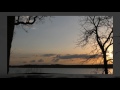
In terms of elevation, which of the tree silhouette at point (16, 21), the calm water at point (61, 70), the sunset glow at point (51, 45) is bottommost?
the calm water at point (61, 70)

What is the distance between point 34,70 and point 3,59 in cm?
66

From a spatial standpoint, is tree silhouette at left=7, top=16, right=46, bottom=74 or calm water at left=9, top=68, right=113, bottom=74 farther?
tree silhouette at left=7, top=16, right=46, bottom=74

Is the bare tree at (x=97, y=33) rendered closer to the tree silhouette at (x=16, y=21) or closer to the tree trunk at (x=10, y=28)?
the tree silhouette at (x=16, y=21)

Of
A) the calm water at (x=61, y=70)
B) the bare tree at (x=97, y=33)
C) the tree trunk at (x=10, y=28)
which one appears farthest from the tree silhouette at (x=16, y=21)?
the bare tree at (x=97, y=33)

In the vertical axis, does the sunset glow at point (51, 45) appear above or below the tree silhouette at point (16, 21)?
below

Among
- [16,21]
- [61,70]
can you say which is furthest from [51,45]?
Result: [16,21]

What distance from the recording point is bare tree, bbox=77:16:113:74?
4258 millimetres

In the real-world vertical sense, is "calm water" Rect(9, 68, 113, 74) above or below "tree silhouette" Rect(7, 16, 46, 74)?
below

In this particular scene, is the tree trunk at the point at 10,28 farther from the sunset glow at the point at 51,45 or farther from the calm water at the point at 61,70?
the calm water at the point at 61,70

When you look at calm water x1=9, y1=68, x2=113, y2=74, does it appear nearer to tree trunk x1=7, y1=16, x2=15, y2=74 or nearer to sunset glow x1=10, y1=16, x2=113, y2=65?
sunset glow x1=10, y1=16, x2=113, y2=65

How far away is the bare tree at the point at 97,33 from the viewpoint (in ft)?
14.0

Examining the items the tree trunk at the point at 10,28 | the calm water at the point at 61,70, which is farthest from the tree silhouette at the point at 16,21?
the calm water at the point at 61,70

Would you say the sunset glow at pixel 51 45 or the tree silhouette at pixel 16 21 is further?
the tree silhouette at pixel 16 21

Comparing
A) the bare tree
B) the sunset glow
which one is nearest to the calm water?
the sunset glow
